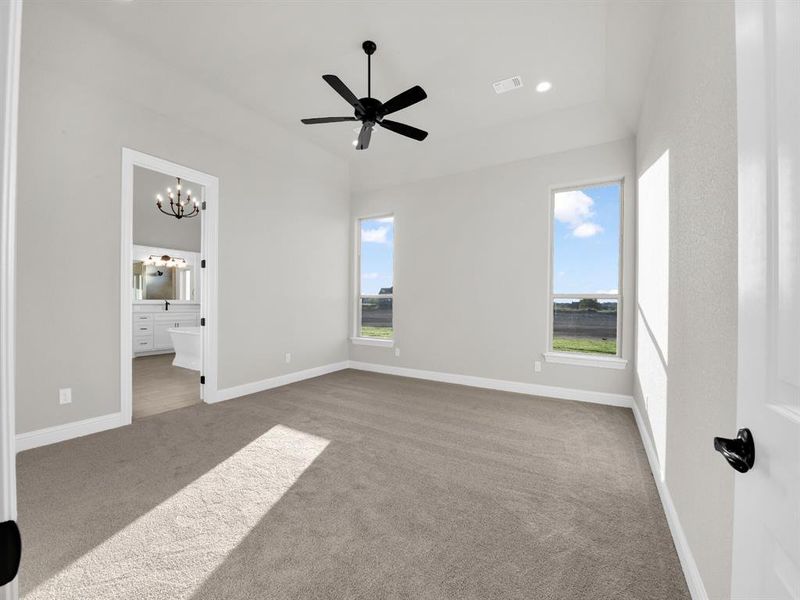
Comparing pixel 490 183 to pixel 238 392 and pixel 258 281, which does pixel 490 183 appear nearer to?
pixel 258 281

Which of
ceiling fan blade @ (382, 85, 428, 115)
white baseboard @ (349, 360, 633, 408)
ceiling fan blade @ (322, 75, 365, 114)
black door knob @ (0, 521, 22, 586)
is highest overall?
ceiling fan blade @ (322, 75, 365, 114)

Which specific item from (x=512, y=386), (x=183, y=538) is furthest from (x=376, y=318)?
(x=183, y=538)

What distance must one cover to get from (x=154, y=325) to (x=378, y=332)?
4.72m

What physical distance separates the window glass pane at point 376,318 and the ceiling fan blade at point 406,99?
3.02 m

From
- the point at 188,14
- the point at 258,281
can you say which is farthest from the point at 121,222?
the point at 188,14

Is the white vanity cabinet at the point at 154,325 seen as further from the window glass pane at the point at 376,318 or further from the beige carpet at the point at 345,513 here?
the beige carpet at the point at 345,513

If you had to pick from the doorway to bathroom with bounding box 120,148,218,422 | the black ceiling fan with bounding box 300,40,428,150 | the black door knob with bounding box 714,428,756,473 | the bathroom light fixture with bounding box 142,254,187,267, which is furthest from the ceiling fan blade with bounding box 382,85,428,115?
the bathroom light fixture with bounding box 142,254,187,267

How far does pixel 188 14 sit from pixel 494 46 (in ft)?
8.11

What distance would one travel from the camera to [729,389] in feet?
3.62

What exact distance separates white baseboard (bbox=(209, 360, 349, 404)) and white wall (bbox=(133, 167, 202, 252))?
3637 mm

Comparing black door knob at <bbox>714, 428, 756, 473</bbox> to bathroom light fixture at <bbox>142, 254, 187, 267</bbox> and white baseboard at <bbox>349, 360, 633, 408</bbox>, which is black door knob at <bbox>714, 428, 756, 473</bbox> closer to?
white baseboard at <bbox>349, 360, 633, 408</bbox>

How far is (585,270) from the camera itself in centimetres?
408

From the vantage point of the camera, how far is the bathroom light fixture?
7.01 meters

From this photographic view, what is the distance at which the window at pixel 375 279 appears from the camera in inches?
215
